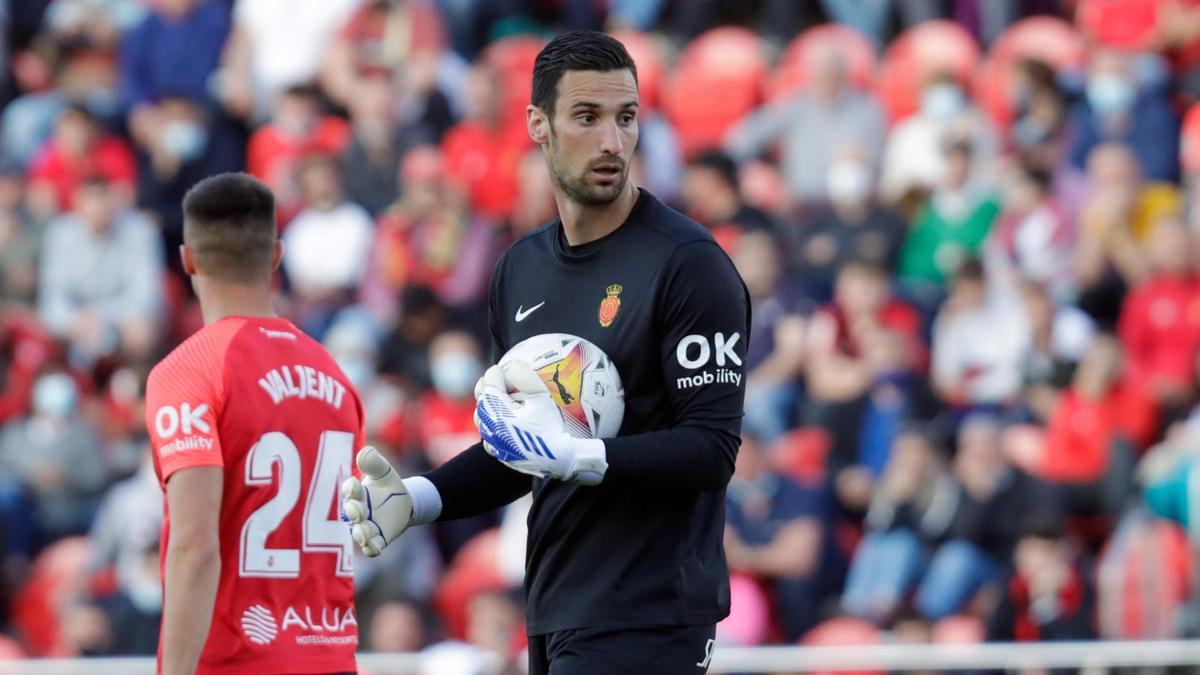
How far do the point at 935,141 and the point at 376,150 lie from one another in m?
4.21

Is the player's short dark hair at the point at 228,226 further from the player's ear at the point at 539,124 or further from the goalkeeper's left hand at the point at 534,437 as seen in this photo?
the goalkeeper's left hand at the point at 534,437

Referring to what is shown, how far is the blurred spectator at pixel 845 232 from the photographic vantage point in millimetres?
13289

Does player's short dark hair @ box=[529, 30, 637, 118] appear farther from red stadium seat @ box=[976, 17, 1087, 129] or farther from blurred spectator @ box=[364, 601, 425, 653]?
red stadium seat @ box=[976, 17, 1087, 129]

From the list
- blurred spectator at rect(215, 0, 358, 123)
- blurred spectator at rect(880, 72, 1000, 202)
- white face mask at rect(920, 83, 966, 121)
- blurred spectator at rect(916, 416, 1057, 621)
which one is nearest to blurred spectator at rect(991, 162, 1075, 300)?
blurred spectator at rect(880, 72, 1000, 202)

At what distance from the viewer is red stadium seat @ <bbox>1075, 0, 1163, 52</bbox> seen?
14.5 m

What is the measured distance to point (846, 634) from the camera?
1116 centimetres

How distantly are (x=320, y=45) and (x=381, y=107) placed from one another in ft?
4.26

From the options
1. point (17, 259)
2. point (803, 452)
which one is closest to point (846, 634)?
point (803, 452)

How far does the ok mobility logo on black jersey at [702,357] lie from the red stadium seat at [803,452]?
695 centimetres

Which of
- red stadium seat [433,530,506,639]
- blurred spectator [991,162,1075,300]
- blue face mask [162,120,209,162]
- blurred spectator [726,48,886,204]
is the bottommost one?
red stadium seat [433,530,506,639]

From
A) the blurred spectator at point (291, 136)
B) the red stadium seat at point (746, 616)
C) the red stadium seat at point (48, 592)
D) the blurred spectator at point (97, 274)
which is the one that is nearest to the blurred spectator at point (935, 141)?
the red stadium seat at point (746, 616)

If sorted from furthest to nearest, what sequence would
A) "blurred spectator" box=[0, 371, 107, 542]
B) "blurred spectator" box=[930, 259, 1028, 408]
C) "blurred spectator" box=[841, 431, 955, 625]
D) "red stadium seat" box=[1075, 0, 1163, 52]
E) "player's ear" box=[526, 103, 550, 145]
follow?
"red stadium seat" box=[1075, 0, 1163, 52] → "blurred spectator" box=[0, 371, 107, 542] → "blurred spectator" box=[930, 259, 1028, 408] → "blurred spectator" box=[841, 431, 955, 625] → "player's ear" box=[526, 103, 550, 145]

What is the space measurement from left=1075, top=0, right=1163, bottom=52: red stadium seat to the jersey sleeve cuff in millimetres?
10320

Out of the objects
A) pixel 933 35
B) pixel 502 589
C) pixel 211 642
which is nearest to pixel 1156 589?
pixel 502 589
